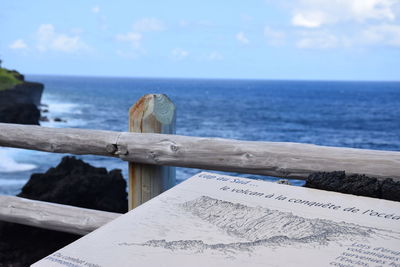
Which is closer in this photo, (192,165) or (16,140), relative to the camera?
(192,165)

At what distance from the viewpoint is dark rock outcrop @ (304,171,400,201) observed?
7.41 ft

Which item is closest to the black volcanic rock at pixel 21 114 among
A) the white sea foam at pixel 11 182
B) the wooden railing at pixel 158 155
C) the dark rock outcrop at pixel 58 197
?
the white sea foam at pixel 11 182

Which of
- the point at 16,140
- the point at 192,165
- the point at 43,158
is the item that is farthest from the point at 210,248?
the point at 43,158

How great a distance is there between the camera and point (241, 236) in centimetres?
180

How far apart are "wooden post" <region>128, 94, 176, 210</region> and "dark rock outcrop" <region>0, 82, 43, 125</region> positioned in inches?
1072

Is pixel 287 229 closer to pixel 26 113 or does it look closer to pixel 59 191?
pixel 59 191

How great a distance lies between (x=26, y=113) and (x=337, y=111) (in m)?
39.3

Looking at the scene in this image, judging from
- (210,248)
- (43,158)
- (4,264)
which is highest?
(210,248)

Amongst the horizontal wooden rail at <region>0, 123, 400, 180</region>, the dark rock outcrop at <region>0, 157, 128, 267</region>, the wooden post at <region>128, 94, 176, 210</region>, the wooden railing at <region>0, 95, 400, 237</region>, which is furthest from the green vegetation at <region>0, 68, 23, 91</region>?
the wooden post at <region>128, 94, 176, 210</region>

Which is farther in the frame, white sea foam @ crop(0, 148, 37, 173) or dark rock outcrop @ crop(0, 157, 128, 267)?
white sea foam @ crop(0, 148, 37, 173)

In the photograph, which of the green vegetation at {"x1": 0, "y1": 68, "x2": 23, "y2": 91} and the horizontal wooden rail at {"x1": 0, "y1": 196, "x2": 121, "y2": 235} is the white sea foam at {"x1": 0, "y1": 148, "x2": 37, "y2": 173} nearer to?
the horizontal wooden rail at {"x1": 0, "y1": 196, "x2": 121, "y2": 235}

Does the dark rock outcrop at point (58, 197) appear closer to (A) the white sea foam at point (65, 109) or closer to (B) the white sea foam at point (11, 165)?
(B) the white sea foam at point (11, 165)

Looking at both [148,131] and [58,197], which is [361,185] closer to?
[148,131]

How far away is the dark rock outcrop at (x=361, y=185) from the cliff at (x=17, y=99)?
28.3m
